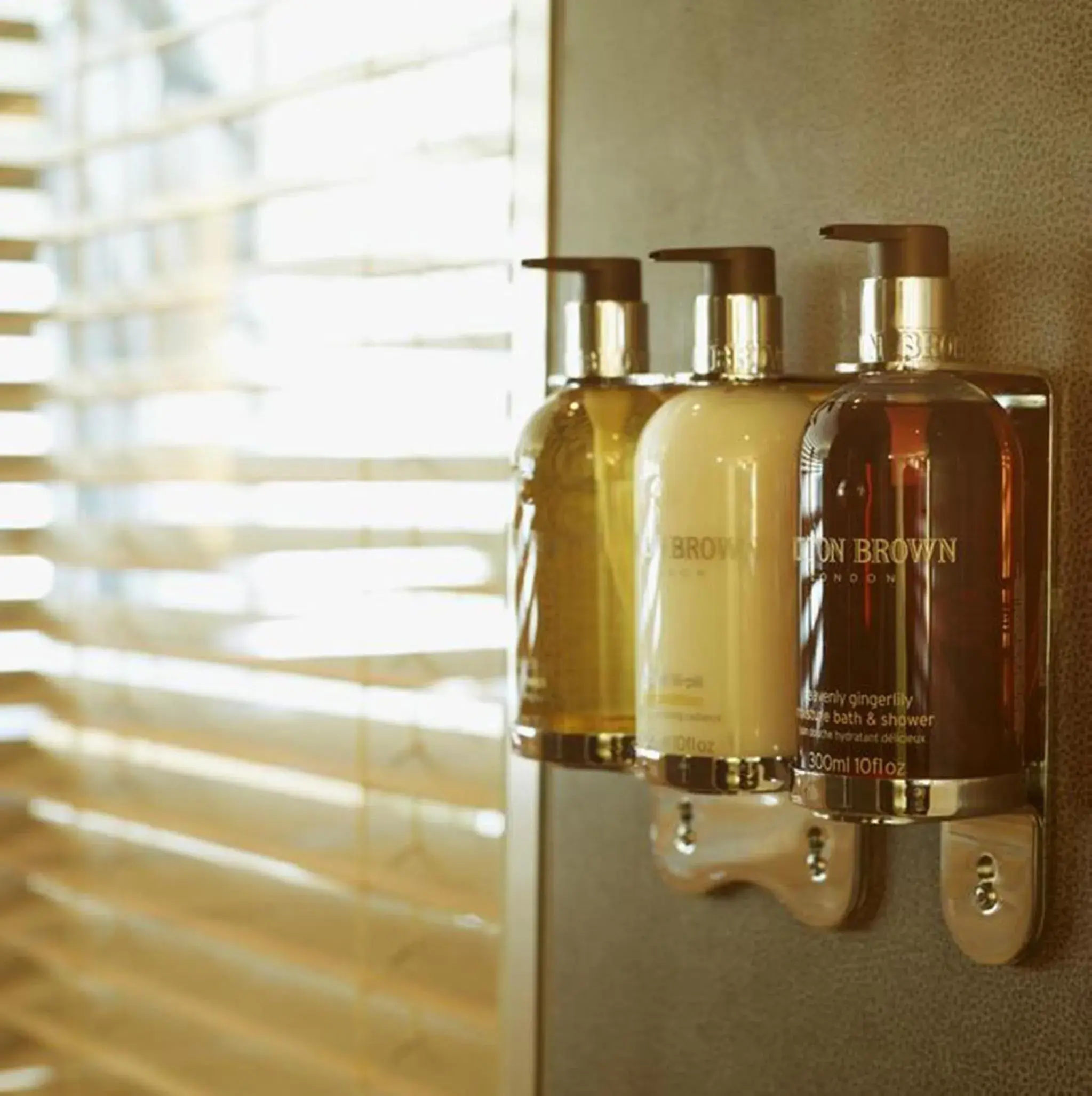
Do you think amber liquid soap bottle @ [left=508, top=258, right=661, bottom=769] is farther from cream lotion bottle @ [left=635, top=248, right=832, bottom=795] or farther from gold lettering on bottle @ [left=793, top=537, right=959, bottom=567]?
gold lettering on bottle @ [left=793, top=537, right=959, bottom=567]

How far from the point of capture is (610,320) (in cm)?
90

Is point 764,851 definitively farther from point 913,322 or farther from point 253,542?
point 253,542

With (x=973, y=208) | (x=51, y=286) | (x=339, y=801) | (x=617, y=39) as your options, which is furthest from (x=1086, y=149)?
(x=51, y=286)

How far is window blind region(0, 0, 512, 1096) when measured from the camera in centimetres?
113

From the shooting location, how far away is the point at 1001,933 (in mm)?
823

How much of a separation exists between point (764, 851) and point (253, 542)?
0.51m

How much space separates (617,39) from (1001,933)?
504 millimetres

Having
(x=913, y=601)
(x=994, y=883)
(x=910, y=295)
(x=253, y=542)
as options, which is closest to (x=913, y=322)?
(x=910, y=295)

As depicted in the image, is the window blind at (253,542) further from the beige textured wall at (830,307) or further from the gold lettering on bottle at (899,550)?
the gold lettering on bottle at (899,550)

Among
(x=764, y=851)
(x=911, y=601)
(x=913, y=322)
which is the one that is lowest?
(x=764, y=851)

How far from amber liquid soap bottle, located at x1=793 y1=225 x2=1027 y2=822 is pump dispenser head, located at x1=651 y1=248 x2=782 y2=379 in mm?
87

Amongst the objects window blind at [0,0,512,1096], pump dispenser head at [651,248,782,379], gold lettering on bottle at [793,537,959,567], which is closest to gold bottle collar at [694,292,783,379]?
pump dispenser head at [651,248,782,379]

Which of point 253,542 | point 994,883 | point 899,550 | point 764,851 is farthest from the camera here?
point 253,542

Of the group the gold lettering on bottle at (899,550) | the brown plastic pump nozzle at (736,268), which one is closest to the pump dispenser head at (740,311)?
the brown plastic pump nozzle at (736,268)
